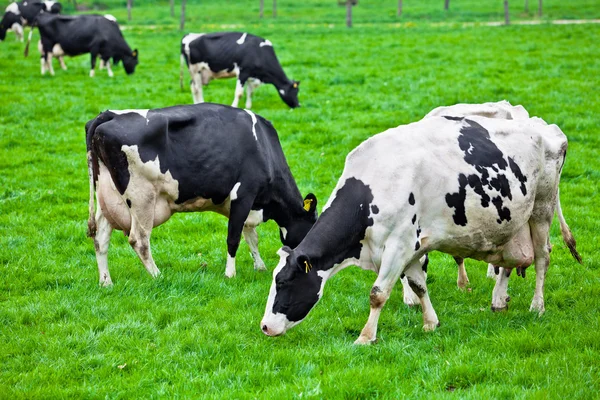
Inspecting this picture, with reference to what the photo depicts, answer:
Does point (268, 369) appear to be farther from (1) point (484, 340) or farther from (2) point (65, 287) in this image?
(2) point (65, 287)

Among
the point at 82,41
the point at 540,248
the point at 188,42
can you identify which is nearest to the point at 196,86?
the point at 188,42

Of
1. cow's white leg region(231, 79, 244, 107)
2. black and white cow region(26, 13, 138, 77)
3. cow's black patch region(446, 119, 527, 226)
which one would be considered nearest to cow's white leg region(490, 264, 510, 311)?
cow's black patch region(446, 119, 527, 226)

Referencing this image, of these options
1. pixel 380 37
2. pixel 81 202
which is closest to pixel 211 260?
pixel 81 202

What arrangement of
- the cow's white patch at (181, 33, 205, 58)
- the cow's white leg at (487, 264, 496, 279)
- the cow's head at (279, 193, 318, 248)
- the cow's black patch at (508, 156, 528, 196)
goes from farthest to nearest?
the cow's white patch at (181, 33, 205, 58) < the cow's head at (279, 193, 318, 248) < the cow's white leg at (487, 264, 496, 279) < the cow's black patch at (508, 156, 528, 196)

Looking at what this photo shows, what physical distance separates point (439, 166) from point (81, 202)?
6547 millimetres

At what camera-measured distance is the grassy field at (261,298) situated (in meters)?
5.80

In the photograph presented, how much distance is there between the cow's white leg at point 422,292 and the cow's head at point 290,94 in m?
11.0

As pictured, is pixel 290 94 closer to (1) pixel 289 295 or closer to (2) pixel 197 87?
(2) pixel 197 87

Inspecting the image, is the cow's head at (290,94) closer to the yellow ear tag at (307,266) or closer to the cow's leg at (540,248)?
the cow's leg at (540,248)

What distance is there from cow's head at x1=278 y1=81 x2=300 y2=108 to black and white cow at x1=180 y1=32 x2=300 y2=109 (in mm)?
303

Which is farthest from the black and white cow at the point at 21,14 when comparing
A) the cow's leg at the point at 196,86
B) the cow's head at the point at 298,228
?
the cow's head at the point at 298,228

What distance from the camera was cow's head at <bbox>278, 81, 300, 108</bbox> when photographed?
57.5 feet

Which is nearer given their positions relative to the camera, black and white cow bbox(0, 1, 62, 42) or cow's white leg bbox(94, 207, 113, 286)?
Answer: cow's white leg bbox(94, 207, 113, 286)

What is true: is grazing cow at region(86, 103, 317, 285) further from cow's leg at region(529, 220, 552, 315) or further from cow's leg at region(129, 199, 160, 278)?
cow's leg at region(529, 220, 552, 315)
